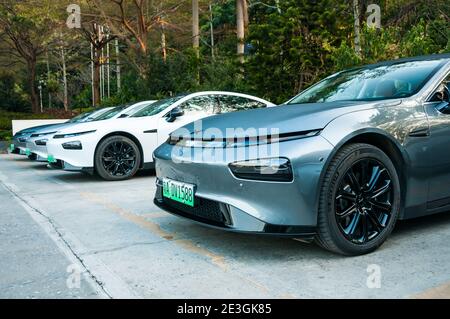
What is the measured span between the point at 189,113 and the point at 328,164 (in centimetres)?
471

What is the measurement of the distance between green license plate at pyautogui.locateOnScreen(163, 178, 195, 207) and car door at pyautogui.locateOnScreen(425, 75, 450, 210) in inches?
68.9

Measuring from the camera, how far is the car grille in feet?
10.8

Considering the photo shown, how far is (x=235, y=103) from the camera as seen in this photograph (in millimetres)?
7992

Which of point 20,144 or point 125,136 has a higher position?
point 125,136

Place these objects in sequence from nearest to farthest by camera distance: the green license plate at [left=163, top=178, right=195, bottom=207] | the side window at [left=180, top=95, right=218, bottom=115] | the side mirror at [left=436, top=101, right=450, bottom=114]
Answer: the green license plate at [left=163, top=178, right=195, bottom=207]
the side mirror at [left=436, top=101, right=450, bottom=114]
the side window at [left=180, top=95, right=218, bottom=115]

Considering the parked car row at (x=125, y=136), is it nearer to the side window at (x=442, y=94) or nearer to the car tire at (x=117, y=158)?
the car tire at (x=117, y=158)

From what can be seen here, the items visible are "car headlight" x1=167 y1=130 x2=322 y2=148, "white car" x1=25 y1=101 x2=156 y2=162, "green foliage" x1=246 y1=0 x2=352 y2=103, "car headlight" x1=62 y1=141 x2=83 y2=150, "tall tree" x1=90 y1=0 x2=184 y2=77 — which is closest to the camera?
"car headlight" x1=167 y1=130 x2=322 y2=148

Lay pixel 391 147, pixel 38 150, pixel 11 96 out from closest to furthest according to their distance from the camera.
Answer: pixel 391 147
pixel 38 150
pixel 11 96

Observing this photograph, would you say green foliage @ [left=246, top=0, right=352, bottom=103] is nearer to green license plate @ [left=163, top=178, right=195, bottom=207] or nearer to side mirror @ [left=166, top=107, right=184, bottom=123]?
side mirror @ [left=166, top=107, right=184, bottom=123]

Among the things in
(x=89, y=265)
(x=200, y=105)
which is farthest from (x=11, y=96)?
(x=89, y=265)

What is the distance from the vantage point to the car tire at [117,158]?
7211 millimetres

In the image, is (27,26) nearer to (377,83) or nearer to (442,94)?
(377,83)

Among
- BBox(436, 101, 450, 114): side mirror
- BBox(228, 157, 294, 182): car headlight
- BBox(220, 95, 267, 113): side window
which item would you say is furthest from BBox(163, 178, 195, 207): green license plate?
BBox(220, 95, 267, 113): side window
